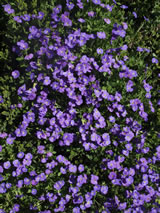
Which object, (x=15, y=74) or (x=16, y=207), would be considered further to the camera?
(x=15, y=74)

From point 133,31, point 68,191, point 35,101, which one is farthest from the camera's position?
point 133,31

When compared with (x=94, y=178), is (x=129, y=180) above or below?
above

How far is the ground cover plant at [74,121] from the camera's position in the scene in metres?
3.11

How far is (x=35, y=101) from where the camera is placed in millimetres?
3400

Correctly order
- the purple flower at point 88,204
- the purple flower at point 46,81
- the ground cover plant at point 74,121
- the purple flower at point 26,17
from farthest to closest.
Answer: the purple flower at point 26,17
the purple flower at point 46,81
the ground cover plant at point 74,121
the purple flower at point 88,204

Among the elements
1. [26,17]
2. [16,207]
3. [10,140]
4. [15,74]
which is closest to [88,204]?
[16,207]

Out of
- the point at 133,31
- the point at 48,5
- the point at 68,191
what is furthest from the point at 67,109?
the point at 133,31

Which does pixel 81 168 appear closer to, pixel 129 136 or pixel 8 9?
pixel 129 136

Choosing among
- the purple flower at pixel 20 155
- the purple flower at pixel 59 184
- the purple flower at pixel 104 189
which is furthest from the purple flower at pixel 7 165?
the purple flower at pixel 104 189

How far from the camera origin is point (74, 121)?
3.33 meters

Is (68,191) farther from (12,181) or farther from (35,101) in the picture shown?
(35,101)

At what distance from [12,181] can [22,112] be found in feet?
2.83

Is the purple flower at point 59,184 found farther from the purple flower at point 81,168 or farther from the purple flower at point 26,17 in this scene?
the purple flower at point 26,17

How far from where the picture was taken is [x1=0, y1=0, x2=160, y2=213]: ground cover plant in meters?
3.11
